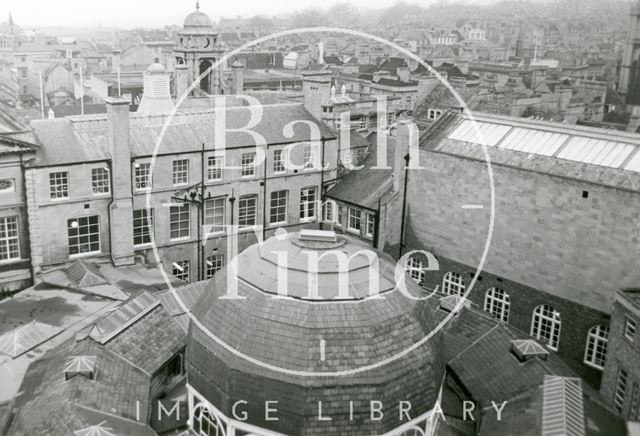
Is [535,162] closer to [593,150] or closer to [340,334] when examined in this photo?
[593,150]

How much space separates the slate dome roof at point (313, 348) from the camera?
68.0ft

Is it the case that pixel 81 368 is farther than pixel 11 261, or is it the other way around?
pixel 11 261

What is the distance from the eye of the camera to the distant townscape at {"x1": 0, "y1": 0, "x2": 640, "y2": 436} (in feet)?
71.2

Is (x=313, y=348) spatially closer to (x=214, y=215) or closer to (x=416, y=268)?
(x=416, y=268)

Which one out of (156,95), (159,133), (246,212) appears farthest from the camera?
(156,95)

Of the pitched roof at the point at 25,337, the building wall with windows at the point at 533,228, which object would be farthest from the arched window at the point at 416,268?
the pitched roof at the point at 25,337

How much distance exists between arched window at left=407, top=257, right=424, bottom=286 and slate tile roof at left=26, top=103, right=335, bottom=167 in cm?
1146

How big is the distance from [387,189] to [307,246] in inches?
835

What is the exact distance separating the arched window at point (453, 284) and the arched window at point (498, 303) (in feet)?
5.99

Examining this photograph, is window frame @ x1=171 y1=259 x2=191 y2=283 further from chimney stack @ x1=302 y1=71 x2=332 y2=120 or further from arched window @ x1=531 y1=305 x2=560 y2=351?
arched window @ x1=531 y1=305 x2=560 y2=351

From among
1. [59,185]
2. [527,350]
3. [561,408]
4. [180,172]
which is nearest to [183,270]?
[180,172]

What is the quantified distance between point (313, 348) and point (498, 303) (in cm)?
2087

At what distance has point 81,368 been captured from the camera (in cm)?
2441

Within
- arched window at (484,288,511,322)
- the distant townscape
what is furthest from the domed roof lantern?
arched window at (484,288,511,322)
